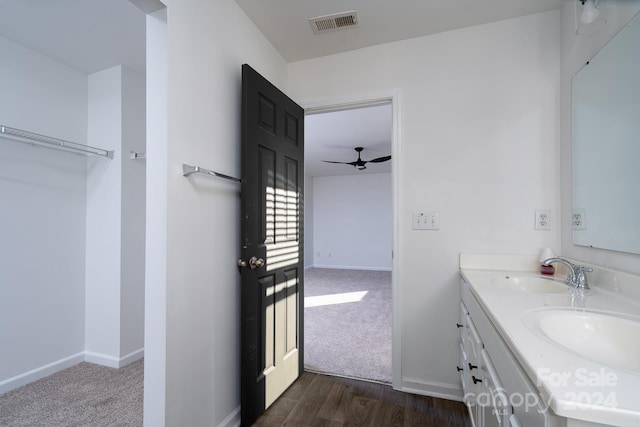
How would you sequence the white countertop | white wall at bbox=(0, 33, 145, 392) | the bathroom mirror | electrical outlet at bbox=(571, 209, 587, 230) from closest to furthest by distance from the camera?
the white countertop → the bathroom mirror → electrical outlet at bbox=(571, 209, 587, 230) → white wall at bbox=(0, 33, 145, 392)

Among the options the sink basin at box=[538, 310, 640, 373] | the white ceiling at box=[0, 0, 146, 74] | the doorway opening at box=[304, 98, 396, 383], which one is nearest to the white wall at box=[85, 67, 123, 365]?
the white ceiling at box=[0, 0, 146, 74]

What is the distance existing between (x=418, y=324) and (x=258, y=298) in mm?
1164

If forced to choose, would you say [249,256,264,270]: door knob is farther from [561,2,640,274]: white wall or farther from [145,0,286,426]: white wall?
[561,2,640,274]: white wall

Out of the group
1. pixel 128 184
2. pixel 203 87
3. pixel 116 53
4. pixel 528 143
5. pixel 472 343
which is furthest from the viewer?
pixel 128 184

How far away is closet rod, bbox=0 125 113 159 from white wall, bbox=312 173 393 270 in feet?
19.9

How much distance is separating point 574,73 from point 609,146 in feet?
1.95

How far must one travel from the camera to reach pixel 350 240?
7.99 metres

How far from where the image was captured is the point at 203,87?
1551 millimetres

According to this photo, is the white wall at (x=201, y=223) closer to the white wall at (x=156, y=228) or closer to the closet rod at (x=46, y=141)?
the white wall at (x=156, y=228)

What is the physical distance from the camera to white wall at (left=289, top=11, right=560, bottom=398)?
6.23ft

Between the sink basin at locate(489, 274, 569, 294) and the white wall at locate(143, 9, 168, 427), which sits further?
the sink basin at locate(489, 274, 569, 294)

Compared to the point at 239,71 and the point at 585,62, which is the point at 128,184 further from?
the point at 585,62

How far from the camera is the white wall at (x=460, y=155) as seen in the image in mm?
1899

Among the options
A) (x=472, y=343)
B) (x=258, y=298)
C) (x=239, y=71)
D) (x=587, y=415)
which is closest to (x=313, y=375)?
(x=258, y=298)
